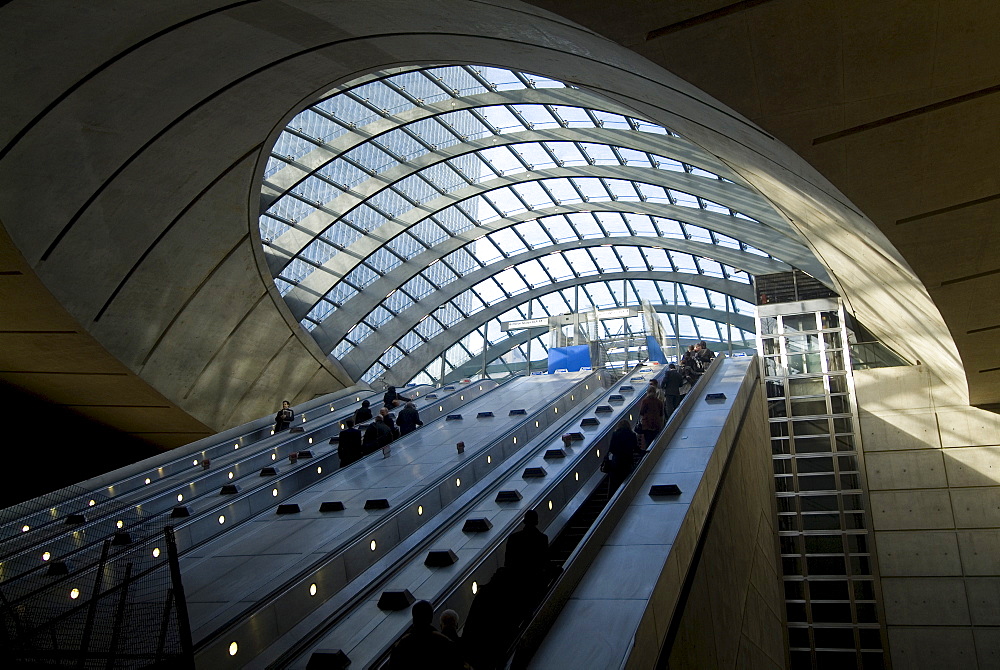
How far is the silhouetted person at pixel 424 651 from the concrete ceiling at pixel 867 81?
5.38 meters

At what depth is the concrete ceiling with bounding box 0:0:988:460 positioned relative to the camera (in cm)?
705

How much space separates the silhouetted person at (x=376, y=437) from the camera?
1508cm

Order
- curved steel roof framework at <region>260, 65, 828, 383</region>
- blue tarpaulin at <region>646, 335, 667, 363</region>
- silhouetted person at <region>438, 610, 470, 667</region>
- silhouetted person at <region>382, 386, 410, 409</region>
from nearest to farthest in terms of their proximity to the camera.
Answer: silhouetted person at <region>438, 610, 470, 667</region>
silhouetted person at <region>382, 386, 410, 409</region>
curved steel roof framework at <region>260, 65, 828, 383</region>
blue tarpaulin at <region>646, 335, 667, 363</region>

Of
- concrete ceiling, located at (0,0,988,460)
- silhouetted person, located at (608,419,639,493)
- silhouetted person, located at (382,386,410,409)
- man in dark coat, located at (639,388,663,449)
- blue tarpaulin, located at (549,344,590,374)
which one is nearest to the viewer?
concrete ceiling, located at (0,0,988,460)

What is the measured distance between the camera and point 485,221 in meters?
37.0

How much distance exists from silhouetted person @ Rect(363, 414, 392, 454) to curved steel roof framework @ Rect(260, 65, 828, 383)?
11705 mm

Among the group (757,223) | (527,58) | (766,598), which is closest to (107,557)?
(527,58)

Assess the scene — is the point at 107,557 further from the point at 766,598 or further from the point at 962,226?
the point at 766,598

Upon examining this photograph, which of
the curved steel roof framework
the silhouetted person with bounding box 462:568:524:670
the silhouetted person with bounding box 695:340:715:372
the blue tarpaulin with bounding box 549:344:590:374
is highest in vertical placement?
the curved steel roof framework

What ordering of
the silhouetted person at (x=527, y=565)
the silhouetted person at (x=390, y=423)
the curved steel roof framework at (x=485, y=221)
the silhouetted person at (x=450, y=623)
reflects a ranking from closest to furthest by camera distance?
the silhouetted person at (x=450, y=623), the silhouetted person at (x=527, y=565), the silhouetted person at (x=390, y=423), the curved steel roof framework at (x=485, y=221)

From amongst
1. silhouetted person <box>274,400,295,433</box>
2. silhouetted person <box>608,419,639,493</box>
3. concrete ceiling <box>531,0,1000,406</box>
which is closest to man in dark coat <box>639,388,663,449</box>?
silhouetted person <box>608,419,639,493</box>

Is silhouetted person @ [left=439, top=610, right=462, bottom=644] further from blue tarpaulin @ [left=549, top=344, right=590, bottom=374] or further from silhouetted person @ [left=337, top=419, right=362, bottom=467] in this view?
blue tarpaulin @ [left=549, top=344, right=590, bottom=374]

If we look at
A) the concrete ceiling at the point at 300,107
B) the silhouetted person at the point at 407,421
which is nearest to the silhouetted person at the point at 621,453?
the concrete ceiling at the point at 300,107

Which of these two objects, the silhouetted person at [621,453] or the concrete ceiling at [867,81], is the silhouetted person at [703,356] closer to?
the silhouetted person at [621,453]
